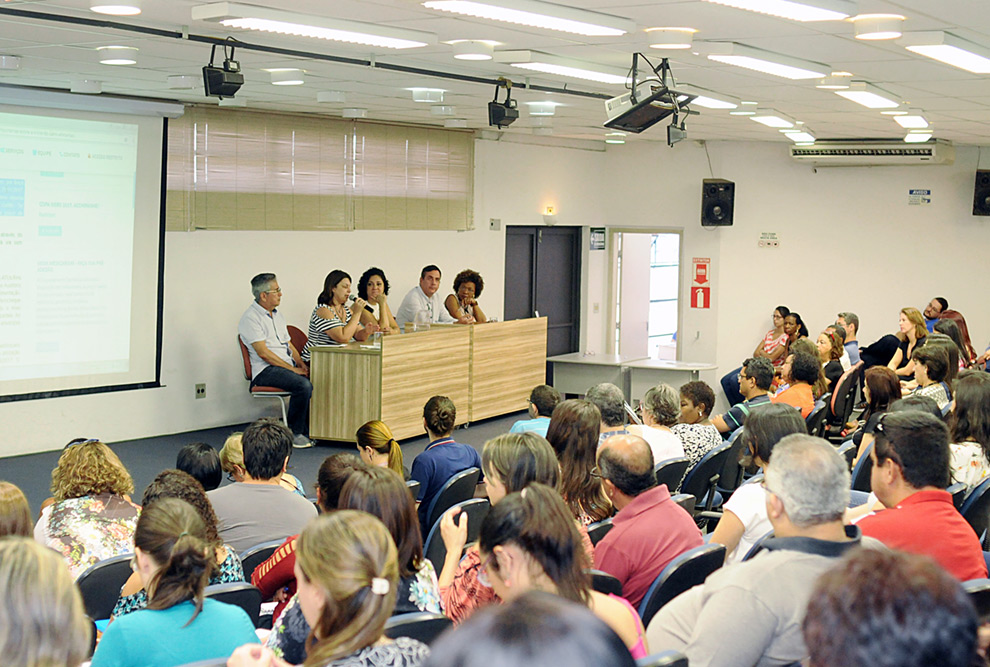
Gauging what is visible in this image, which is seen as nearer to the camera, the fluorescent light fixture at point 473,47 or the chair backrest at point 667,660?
the chair backrest at point 667,660

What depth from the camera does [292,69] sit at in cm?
672

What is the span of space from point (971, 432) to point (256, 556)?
10.8ft

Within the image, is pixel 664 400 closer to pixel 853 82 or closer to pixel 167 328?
pixel 853 82

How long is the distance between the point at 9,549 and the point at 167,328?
24.1ft

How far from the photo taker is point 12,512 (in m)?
3.19

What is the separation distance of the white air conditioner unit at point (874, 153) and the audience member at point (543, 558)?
34.7 ft

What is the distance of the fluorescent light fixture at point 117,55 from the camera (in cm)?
586

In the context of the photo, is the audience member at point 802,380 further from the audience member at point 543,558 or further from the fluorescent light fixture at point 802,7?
the audience member at point 543,558

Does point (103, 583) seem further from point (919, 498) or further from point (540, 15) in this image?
point (540, 15)

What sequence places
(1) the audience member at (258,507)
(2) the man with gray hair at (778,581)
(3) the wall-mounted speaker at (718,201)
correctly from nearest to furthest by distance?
(2) the man with gray hair at (778,581) → (1) the audience member at (258,507) → (3) the wall-mounted speaker at (718,201)

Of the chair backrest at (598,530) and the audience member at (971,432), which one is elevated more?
the audience member at (971,432)

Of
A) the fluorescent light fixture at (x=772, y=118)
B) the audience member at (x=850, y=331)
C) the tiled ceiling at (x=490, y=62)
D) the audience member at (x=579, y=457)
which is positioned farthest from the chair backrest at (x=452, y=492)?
the audience member at (x=850, y=331)

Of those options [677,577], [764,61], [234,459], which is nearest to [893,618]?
[677,577]

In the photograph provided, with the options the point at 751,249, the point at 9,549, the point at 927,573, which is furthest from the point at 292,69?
the point at 751,249
